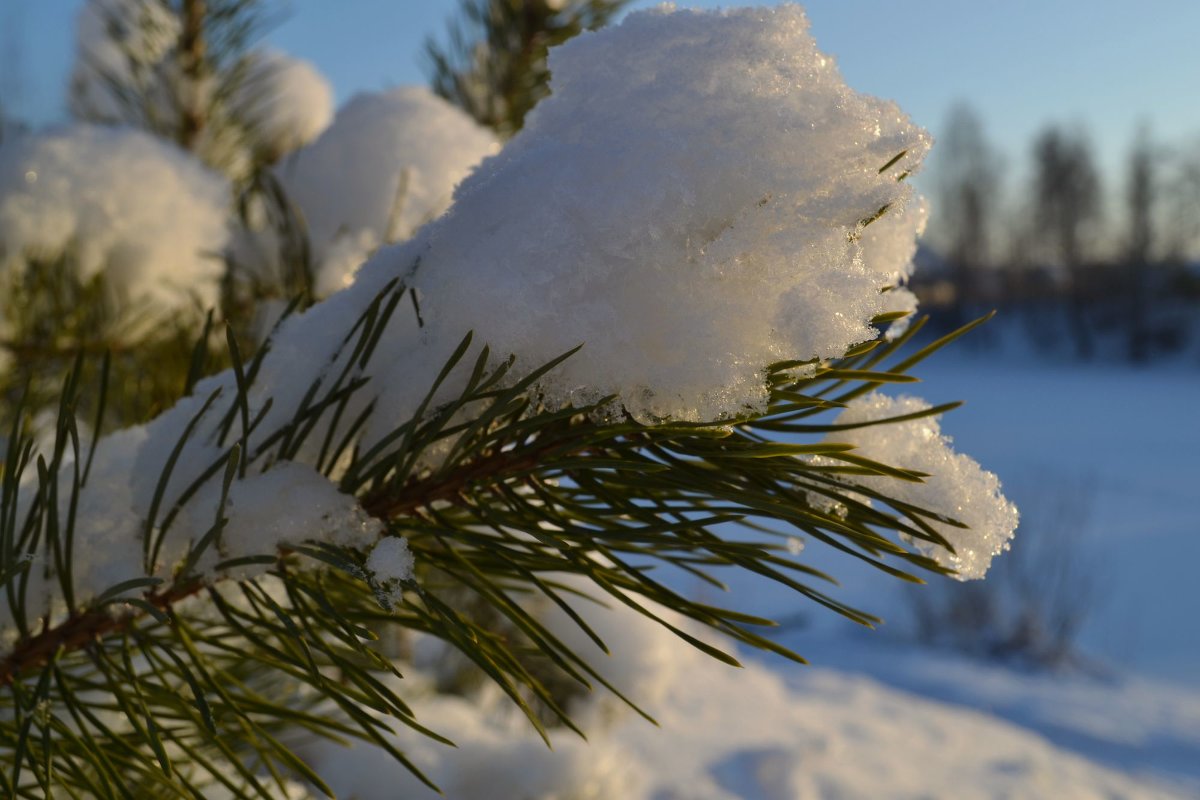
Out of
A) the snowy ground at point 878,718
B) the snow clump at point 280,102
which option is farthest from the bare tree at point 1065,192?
the snow clump at point 280,102

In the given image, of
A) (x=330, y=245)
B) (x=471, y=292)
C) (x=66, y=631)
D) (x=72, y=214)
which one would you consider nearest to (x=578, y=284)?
(x=471, y=292)

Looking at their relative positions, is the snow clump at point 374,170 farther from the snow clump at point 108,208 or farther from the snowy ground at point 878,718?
the snowy ground at point 878,718

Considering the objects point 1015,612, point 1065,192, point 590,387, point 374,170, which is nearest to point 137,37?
point 374,170

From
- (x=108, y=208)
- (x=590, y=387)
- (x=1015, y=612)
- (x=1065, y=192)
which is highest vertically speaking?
(x=1065, y=192)

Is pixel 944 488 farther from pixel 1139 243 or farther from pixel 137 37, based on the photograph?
pixel 1139 243

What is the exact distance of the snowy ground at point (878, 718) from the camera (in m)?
1.22

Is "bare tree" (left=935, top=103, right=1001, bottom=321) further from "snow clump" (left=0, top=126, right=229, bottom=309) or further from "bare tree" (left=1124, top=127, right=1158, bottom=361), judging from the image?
"snow clump" (left=0, top=126, right=229, bottom=309)

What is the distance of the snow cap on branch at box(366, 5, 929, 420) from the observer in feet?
1.19

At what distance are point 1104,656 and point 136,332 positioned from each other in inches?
252

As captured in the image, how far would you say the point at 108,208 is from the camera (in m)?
1.05

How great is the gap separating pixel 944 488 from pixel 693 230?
0.17 metres

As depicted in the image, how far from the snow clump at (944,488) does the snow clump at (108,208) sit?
0.82 meters

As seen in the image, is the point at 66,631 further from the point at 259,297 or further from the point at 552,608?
the point at 552,608

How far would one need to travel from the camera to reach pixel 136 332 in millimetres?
1175
